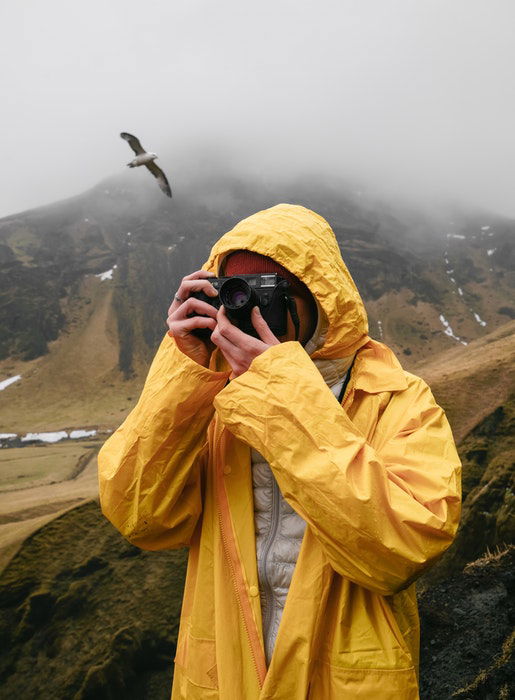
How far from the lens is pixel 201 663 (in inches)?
78.4

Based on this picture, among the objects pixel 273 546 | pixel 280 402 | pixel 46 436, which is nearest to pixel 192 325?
pixel 280 402

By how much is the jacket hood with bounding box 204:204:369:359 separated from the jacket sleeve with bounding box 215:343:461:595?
1.50 feet

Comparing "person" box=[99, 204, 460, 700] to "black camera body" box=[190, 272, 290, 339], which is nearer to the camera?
"person" box=[99, 204, 460, 700]

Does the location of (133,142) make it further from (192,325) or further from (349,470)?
(349,470)

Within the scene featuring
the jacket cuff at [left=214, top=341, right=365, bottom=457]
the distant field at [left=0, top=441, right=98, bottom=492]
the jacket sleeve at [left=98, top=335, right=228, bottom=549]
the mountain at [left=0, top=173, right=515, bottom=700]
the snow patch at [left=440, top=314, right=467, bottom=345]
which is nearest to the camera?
the jacket cuff at [left=214, top=341, right=365, bottom=457]

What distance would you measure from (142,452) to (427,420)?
135 cm

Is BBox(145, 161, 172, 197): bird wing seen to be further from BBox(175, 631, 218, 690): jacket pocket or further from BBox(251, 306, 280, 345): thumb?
BBox(175, 631, 218, 690): jacket pocket

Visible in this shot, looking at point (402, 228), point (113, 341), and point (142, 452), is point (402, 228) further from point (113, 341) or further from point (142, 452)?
point (142, 452)

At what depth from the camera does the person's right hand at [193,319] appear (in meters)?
2.03

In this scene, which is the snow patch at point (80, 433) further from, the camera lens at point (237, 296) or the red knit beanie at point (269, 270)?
the camera lens at point (237, 296)

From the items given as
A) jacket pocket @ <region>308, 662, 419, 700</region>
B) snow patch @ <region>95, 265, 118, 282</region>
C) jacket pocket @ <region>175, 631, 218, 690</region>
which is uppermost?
jacket pocket @ <region>308, 662, 419, 700</region>

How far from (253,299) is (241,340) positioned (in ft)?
0.66

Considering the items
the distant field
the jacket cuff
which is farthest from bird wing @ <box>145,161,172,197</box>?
the jacket cuff

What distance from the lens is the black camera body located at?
1924mm
